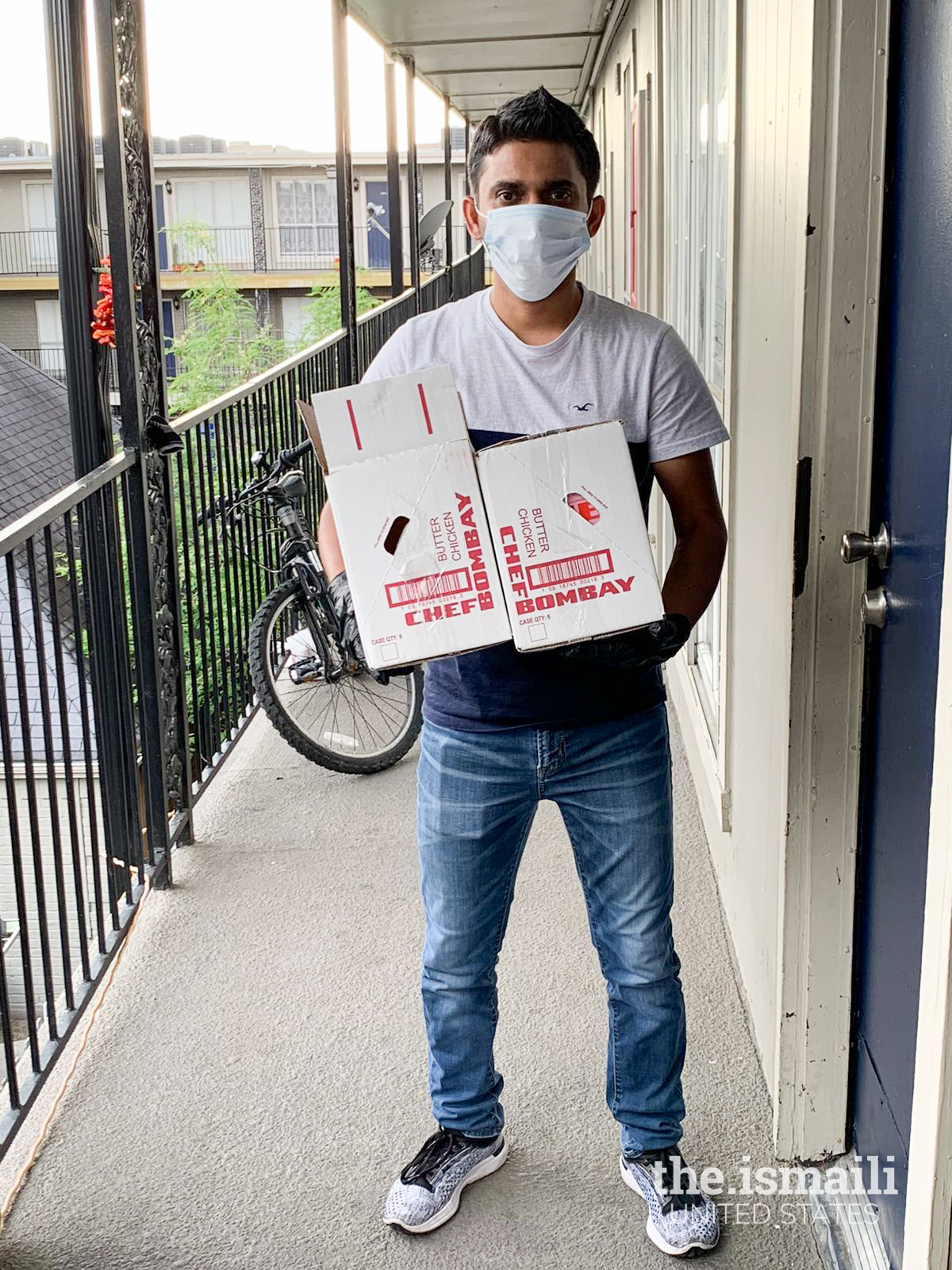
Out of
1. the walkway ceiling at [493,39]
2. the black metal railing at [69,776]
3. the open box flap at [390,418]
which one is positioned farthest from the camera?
the walkway ceiling at [493,39]

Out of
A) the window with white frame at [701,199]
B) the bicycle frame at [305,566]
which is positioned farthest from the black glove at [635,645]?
the bicycle frame at [305,566]

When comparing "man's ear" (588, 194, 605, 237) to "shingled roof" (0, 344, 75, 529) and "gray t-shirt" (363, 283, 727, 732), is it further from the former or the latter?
"shingled roof" (0, 344, 75, 529)

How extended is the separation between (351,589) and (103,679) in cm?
135

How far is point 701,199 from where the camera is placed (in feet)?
11.8

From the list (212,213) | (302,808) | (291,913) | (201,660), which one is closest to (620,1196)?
(291,913)

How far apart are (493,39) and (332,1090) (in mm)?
8014

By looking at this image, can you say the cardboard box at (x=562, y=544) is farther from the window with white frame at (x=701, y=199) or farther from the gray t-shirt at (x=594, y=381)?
the window with white frame at (x=701, y=199)

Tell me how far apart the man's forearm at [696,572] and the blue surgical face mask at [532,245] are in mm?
405

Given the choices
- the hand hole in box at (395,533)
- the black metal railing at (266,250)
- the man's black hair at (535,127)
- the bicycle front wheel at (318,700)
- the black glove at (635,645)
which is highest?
the black metal railing at (266,250)

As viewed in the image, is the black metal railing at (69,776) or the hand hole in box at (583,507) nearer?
the hand hole in box at (583,507)

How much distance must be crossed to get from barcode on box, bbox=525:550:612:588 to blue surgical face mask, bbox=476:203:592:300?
1.28 ft

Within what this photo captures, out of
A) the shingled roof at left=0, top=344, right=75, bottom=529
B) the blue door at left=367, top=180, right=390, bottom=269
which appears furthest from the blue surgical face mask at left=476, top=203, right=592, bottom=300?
the blue door at left=367, top=180, right=390, bottom=269

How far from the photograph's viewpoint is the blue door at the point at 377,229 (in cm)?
2858

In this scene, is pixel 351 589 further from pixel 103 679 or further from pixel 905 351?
pixel 103 679
